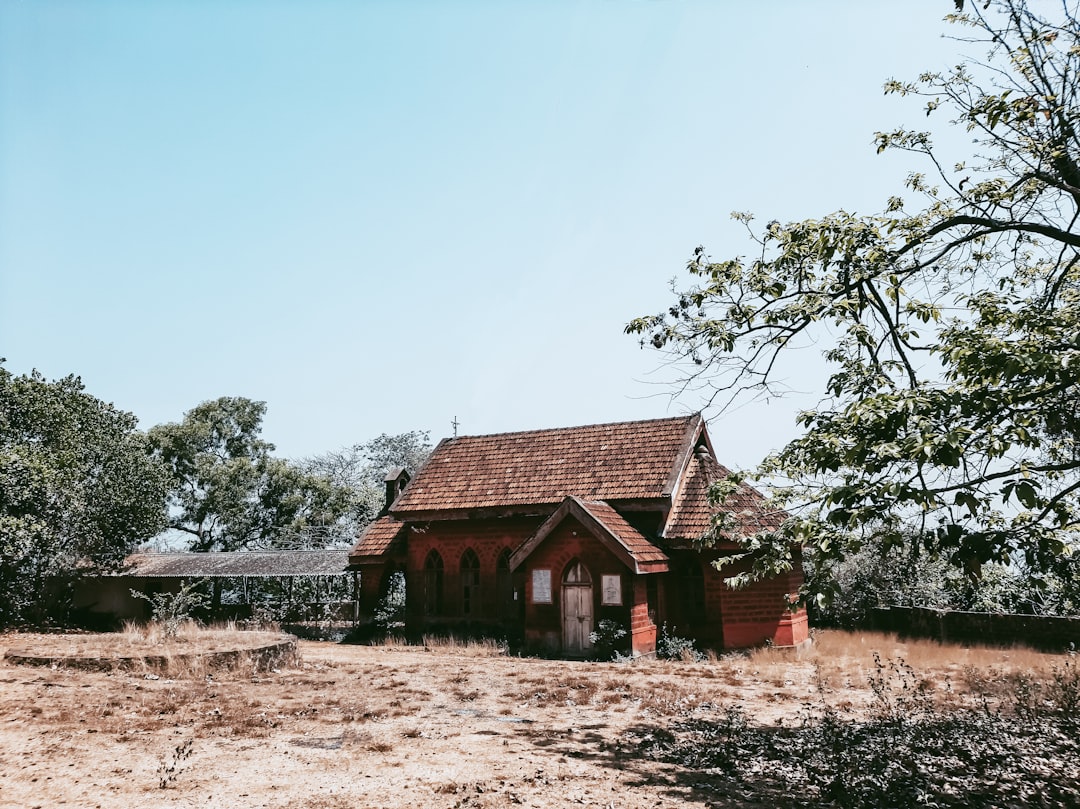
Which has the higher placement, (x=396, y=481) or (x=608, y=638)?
(x=396, y=481)

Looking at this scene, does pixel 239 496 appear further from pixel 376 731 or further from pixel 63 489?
pixel 376 731

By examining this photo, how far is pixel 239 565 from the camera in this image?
3167cm

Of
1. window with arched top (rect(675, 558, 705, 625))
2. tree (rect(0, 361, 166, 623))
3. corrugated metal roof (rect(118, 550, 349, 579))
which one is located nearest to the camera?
window with arched top (rect(675, 558, 705, 625))

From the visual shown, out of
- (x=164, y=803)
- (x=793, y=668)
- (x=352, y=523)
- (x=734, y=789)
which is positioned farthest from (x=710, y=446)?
(x=352, y=523)

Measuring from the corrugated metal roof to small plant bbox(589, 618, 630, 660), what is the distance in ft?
42.8

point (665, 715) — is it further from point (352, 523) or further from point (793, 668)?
point (352, 523)

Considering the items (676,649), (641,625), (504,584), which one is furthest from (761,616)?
(504,584)

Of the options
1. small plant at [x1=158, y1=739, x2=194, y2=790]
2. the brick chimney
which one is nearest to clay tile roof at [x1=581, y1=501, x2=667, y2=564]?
the brick chimney

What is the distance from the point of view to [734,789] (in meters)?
7.89

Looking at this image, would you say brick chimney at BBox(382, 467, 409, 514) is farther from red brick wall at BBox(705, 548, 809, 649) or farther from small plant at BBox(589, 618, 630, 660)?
red brick wall at BBox(705, 548, 809, 649)

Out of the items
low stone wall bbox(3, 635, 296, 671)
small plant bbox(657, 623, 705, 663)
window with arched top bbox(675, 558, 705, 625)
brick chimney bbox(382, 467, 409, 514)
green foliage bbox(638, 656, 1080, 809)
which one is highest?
brick chimney bbox(382, 467, 409, 514)

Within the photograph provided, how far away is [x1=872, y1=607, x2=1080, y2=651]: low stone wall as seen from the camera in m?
19.1

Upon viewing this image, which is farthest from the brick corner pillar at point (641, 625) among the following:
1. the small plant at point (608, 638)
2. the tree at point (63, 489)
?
the tree at point (63, 489)

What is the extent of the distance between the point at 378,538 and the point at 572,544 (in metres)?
9.64
